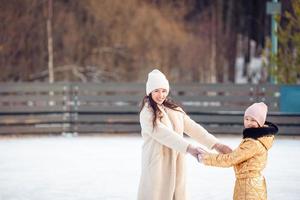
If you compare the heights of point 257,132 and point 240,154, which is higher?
point 257,132

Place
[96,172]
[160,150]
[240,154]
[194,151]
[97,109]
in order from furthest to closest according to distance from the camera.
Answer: [97,109] < [96,172] < [160,150] < [194,151] < [240,154]

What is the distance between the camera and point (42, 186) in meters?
7.38

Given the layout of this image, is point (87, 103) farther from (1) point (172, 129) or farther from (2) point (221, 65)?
(2) point (221, 65)

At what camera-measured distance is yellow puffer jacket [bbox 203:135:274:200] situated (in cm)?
409

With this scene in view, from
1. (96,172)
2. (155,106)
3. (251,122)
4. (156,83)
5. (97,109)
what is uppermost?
(156,83)

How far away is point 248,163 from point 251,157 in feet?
0.15

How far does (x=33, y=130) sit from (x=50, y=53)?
8.03 meters

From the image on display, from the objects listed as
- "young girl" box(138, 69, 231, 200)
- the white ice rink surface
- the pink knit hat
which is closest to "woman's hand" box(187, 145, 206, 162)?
"young girl" box(138, 69, 231, 200)

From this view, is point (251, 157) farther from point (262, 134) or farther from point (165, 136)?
point (165, 136)

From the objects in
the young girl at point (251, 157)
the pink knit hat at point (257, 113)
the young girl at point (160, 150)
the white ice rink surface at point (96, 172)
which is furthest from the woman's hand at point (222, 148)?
the white ice rink surface at point (96, 172)

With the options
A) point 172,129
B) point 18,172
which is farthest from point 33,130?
point 172,129

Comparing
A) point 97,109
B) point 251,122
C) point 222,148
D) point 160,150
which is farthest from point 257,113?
point 97,109

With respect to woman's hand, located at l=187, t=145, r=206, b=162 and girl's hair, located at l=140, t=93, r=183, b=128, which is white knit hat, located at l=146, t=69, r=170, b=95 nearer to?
girl's hair, located at l=140, t=93, r=183, b=128

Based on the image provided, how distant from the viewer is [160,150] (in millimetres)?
4363
